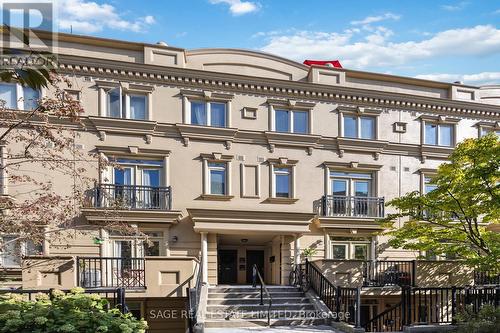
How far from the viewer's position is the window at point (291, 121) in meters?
16.2

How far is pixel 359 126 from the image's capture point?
16969mm

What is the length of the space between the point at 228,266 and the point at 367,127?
29.7 ft

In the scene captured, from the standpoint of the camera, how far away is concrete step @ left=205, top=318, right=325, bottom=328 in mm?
10531

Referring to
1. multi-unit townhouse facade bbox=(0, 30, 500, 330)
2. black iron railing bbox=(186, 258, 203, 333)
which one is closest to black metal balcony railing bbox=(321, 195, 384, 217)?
multi-unit townhouse facade bbox=(0, 30, 500, 330)

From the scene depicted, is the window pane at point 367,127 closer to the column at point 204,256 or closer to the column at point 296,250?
the column at point 296,250

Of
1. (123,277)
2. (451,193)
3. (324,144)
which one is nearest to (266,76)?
(324,144)

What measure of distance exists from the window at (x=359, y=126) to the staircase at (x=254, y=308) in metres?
7.51

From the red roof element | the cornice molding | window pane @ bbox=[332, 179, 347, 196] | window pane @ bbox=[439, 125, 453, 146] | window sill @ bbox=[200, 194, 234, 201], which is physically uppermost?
the red roof element

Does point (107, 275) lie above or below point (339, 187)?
below

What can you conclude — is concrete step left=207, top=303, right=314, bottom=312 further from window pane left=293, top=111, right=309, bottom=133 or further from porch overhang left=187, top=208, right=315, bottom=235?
window pane left=293, top=111, right=309, bottom=133

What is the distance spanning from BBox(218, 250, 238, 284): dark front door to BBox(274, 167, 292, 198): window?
3749mm

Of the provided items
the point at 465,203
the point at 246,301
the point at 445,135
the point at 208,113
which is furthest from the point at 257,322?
the point at 445,135

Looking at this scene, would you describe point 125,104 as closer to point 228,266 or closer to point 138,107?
point 138,107

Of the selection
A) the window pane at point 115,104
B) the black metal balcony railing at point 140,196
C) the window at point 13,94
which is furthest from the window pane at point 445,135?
the window at point 13,94
